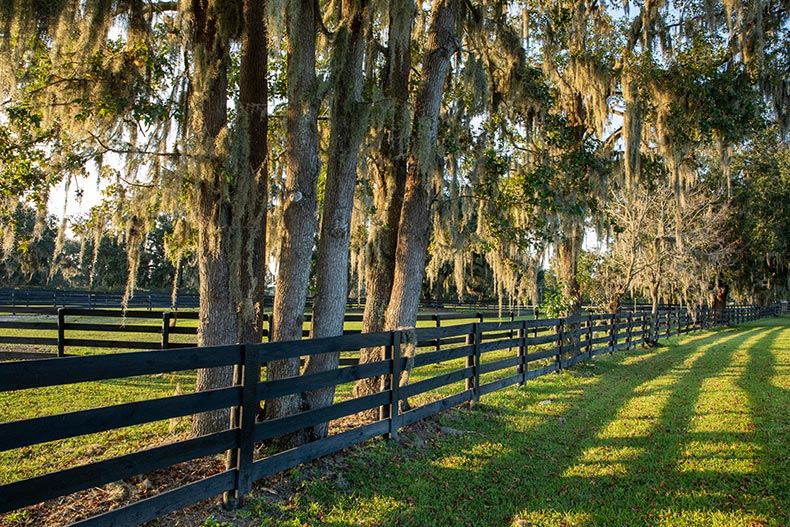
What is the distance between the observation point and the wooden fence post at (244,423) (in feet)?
12.5

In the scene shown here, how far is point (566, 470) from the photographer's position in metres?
4.93

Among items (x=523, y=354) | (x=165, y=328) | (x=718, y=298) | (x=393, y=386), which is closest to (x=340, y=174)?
(x=393, y=386)

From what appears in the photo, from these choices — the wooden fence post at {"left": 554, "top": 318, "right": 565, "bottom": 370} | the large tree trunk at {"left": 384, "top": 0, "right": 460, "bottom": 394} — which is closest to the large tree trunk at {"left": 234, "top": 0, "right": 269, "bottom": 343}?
the large tree trunk at {"left": 384, "top": 0, "right": 460, "bottom": 394}

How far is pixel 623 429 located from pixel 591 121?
26.7 feet

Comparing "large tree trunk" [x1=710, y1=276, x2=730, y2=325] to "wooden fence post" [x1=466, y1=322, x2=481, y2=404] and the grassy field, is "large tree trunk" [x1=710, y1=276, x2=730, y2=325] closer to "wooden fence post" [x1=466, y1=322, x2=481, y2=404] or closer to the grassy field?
the grassy field

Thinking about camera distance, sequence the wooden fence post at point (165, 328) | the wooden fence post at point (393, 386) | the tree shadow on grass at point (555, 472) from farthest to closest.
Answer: the wooden fence post at point (165, 328) → the wooden fence post at point (393, 386) → the tree shadow on grass at point (555, 472)

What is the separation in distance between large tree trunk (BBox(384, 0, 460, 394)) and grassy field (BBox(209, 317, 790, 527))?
1.61 meters

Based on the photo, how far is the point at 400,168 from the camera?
7.28 m

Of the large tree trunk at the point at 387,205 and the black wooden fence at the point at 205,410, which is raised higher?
the large tree trunk at the point at 387,205

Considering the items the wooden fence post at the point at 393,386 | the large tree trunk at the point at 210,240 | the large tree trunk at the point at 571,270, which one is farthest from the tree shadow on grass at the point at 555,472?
the large tree trunk at the point at 571,270

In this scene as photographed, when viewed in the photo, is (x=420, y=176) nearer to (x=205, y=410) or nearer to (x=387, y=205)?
(x=387, y=205)

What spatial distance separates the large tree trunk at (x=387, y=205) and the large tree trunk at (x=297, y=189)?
1380mm

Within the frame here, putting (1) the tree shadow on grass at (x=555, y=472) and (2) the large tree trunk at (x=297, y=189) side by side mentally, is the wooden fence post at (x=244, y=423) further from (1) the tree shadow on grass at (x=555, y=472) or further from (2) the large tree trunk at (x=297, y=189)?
(2) the large tree trunk at (x=297, y=189)

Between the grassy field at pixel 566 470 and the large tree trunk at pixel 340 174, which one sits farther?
the large tree trunk at pixel 340 174
